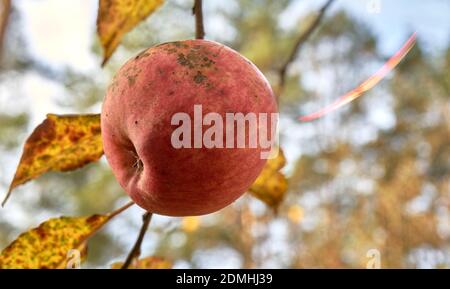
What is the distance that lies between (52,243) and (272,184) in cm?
30

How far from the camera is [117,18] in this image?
65 centimetres

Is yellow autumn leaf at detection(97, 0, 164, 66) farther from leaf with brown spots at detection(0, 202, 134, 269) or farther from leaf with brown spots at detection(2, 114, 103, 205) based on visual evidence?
leaf with brown spots at detection(0, 202, 134, 269)

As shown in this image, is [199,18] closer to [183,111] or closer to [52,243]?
[183,111]

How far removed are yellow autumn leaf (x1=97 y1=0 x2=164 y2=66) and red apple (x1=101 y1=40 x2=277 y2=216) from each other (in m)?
0.15

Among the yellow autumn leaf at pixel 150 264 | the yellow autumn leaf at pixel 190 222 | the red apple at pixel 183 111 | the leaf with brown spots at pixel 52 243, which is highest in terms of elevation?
the red apple at pixel 183 111

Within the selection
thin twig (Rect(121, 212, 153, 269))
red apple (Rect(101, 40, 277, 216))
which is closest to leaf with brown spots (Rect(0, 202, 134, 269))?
thin twig (Rect(121, 212, 153, 269))

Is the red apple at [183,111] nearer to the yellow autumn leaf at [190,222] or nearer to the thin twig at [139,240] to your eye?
the thin twig at [139,240]

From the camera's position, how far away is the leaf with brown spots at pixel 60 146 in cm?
62

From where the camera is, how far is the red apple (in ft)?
1.55

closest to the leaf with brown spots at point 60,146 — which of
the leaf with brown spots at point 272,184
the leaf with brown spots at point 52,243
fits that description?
the leaf with brown spots at point 52,243

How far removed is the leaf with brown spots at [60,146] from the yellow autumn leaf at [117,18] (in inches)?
3.2
